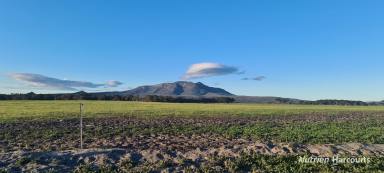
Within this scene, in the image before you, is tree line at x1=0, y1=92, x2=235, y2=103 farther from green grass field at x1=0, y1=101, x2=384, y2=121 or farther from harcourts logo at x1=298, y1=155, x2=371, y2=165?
harcourts logo at x1=298, y1=155, x2=371, y2=165

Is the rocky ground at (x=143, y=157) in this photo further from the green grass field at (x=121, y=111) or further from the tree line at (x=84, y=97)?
the tree line at (x=84, y=97)

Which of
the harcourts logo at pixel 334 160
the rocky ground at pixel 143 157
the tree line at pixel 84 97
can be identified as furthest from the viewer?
the tree line at pixel 84 97

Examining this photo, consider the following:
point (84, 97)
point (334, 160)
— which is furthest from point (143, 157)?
point (84, 97)

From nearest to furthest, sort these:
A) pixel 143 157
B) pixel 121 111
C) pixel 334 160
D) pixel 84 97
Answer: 1. pixel 143 157
2. pixel 334 160
3. pixel 121 111
4. pixel 84 97

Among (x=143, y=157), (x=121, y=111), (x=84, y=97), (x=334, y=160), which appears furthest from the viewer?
(x=84, y=97)

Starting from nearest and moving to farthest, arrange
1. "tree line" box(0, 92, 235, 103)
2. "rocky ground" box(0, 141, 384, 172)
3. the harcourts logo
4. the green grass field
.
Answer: "rocky ground" box(0, 141, 384, 172) → the harcourts logo → the green grass field → "tree line" box(0, 92, 235, 103)

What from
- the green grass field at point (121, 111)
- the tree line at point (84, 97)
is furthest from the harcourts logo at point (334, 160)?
the tree line at point (84, 97)

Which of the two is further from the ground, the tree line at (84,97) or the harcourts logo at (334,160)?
the tree line at (84,97)

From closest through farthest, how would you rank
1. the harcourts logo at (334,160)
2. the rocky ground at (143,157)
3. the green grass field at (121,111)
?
1. the rocky ground at (143,157)
2. the harcourts logo at (334,160)
3. the green grass field at (121,111)

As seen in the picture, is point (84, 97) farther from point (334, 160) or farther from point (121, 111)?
point (334, 160)

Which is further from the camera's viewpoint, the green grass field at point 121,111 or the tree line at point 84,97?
the tree line at point 84,97

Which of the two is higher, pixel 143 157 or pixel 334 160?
pixel 143 157

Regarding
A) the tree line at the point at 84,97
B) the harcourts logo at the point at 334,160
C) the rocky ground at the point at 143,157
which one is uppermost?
the tree line at the point at 84,97

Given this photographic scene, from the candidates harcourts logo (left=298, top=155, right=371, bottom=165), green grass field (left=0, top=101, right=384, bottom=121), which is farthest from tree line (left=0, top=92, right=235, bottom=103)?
harcourts logo (left=298, top=155, right=371, bottom=165)
